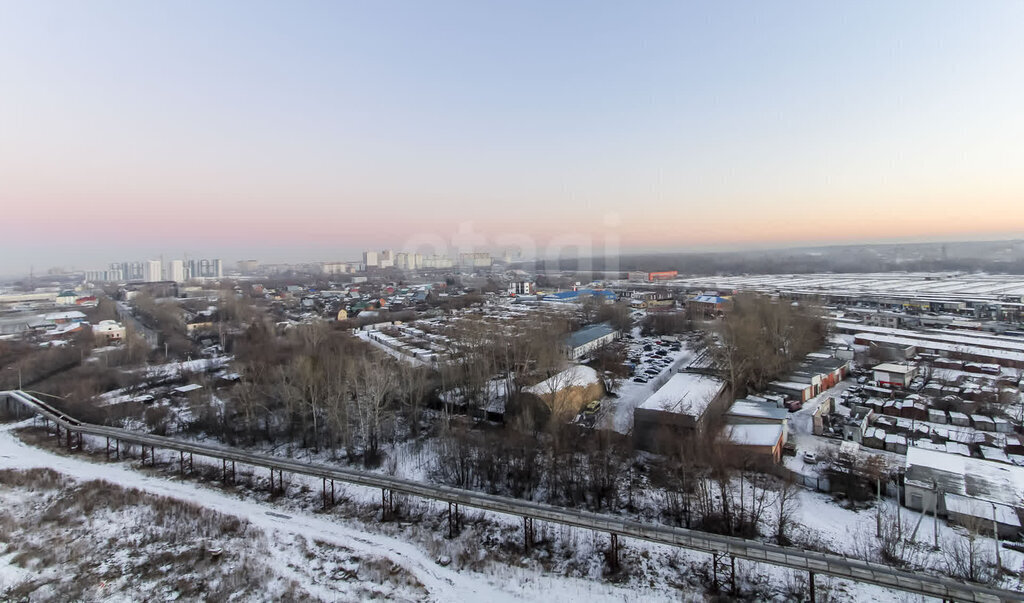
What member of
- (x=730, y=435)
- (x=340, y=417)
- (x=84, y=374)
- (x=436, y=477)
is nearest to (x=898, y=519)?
(x=730, y=435)

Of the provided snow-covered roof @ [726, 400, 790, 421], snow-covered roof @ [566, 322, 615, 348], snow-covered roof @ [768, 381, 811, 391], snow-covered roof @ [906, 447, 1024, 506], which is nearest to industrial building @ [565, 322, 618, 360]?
snow-covered roof @ [566, 322, 615, 348]

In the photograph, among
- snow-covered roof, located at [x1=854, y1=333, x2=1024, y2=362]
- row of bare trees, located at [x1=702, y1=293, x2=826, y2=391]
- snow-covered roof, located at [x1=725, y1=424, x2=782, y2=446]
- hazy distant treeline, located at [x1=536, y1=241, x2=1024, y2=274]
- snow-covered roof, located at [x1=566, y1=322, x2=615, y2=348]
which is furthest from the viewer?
hazy distant treeline, located at [x1=536, y1=241, x2=1024, y2=274]

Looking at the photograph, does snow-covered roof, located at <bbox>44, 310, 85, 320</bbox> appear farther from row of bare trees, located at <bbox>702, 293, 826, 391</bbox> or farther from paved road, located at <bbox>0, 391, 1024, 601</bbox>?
row of bare trees, located at <bbox>702, 293, 826, 391</bbox>

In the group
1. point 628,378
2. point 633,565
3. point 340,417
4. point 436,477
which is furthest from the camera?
point 628,378

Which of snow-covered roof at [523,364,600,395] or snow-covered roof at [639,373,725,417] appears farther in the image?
snow-covered roof at [523,364,600,395]

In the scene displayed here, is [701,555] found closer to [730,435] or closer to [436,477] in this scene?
[730,435]

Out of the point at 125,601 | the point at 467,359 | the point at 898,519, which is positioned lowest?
the point at 125,601
